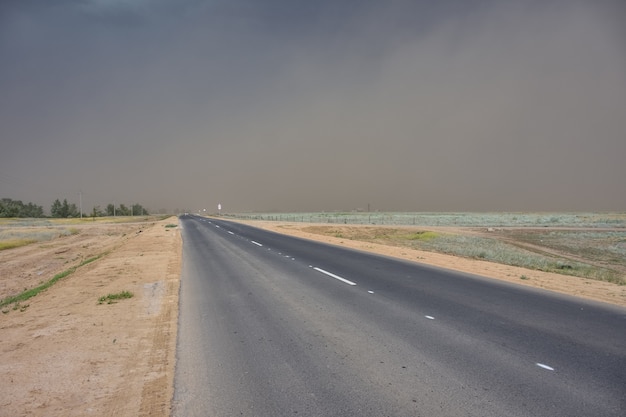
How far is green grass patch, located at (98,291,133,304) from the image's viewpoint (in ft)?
32.8

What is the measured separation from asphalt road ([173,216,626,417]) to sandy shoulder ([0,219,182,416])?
1.33 ft

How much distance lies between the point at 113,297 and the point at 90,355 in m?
4.59

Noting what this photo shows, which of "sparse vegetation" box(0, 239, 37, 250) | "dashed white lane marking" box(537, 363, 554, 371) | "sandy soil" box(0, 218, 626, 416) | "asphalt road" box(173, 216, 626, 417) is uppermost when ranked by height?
"dashed white lane marking" box(537, 363, 554, 371)

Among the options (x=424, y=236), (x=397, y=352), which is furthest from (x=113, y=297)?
(x=424, y=236)

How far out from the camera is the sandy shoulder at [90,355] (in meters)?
4.48

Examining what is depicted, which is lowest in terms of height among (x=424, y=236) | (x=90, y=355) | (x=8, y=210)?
(x=424, y=236)

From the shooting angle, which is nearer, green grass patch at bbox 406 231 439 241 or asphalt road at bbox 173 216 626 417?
asphalt road at bbox 173 216 626 417

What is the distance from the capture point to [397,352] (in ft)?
19.1

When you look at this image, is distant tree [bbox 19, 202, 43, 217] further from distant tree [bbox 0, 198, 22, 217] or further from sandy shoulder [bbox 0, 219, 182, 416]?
sandy shoulder [bbox 0, 219, 182, 416]

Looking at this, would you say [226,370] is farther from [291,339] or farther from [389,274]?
[389,274]

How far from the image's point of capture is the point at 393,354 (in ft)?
18.8

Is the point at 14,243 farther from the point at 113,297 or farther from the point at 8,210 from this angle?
the point at 8,210

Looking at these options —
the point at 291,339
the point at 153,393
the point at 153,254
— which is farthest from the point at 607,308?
the point at 153,254

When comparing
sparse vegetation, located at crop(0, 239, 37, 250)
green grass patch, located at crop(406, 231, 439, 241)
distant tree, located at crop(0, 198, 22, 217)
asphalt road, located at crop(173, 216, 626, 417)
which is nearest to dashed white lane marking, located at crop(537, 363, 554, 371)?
asphalt road, located at crop(173, 216, 626, 417)
